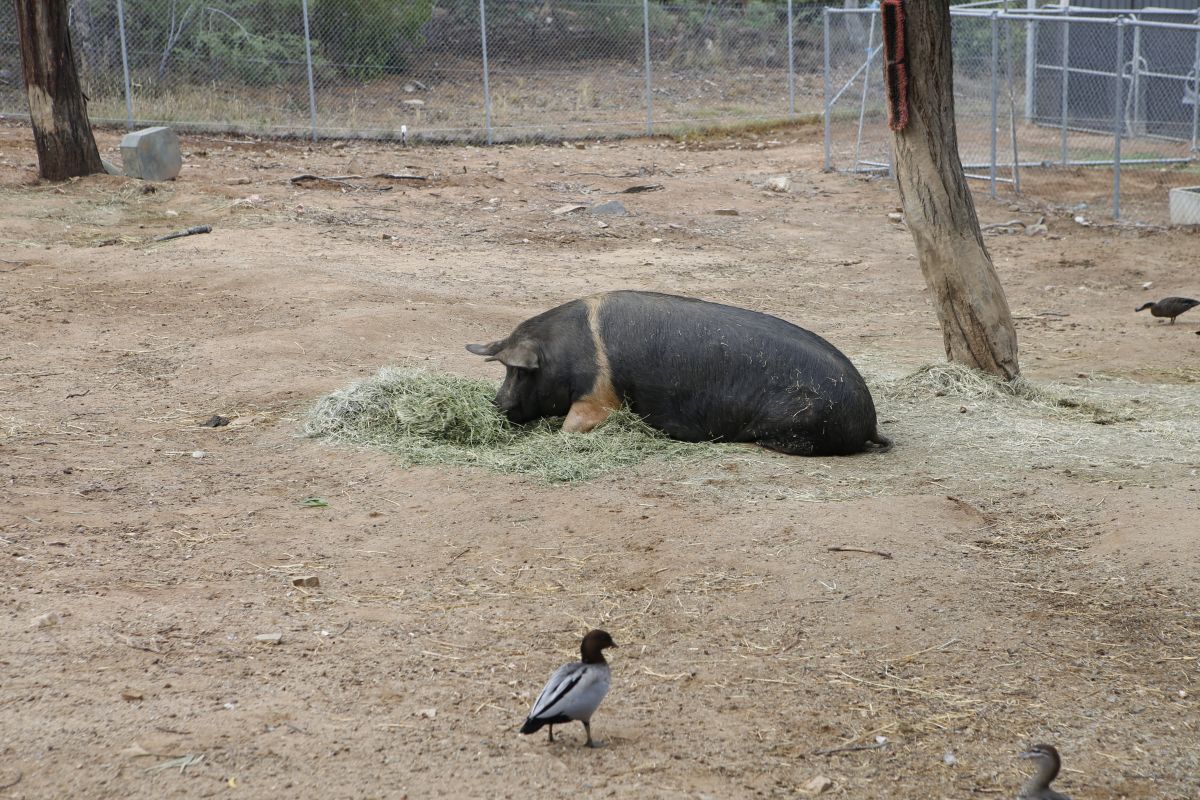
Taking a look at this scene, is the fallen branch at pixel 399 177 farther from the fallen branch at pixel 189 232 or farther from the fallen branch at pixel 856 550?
the fallen branch at pixel 856 550

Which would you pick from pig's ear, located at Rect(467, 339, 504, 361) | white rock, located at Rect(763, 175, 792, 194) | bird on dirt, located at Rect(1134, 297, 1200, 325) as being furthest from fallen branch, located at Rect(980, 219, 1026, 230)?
pig's ear, located at Rect(467, 339, 504, 361)

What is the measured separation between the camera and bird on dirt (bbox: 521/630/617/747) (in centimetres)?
348

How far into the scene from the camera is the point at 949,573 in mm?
5082

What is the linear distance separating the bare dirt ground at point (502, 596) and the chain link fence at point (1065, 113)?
799 centimetres

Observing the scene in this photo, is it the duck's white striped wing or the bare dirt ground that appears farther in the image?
the bare dirt ground

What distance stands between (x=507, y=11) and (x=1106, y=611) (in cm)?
2041

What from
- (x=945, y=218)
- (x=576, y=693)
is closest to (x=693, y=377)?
(x=945, y=218)

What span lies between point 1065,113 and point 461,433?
13.6 m

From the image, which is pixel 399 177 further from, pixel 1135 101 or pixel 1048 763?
pixel 1048 763

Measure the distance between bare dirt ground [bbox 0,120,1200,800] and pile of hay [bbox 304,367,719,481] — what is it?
224mm

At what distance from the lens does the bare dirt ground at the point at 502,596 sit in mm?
3633

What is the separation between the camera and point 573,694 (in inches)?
139

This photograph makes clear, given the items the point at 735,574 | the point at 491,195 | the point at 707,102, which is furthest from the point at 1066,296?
the point at 707,102

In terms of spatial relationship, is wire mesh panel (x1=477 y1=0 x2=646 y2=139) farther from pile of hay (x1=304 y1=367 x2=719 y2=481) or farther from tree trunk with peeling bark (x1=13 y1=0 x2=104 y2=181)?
Answer: pile of hay (x1=304 y1=367 x2=719 y2=481)
